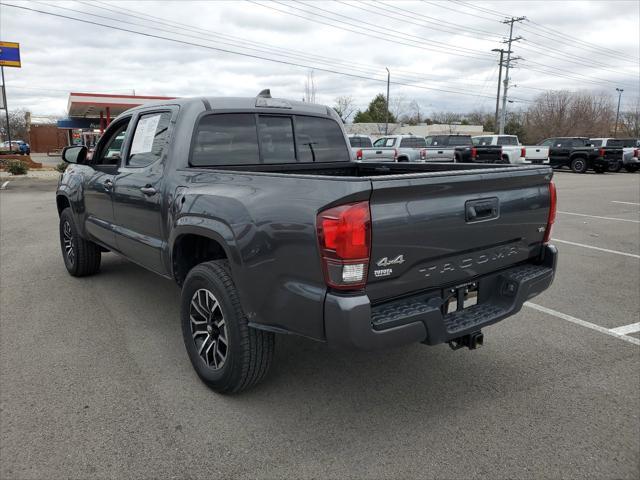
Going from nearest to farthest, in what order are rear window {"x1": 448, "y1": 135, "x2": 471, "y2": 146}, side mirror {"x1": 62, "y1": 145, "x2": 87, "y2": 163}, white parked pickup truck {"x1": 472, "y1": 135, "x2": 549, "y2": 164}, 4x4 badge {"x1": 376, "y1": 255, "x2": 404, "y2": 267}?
4x4 badge {"x1": 376, "y1": 255, "x2": 404, "y2": 267} < side mirror {"x1": 62, "y1": 145, "x2": 87, "y2": 163} < white parked pickup truck {"x1": 472, "y1": 135, "x2": 549, "y2": 164} < rear window {"x1": 448, "y1": 135, "x2": 471, "y2": 146}

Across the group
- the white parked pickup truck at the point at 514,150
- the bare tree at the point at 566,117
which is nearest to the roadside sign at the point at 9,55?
the white parked pickup truck at the point at 514,150

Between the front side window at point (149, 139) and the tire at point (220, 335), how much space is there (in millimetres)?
1269

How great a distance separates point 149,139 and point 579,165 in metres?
27.9

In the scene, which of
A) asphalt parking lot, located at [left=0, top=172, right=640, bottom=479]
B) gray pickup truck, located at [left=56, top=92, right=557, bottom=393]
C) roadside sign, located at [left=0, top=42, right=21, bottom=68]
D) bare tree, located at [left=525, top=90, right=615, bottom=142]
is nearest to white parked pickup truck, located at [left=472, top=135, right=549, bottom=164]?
asphalt parking lot, located at [left=0, top=172, right=640, bottom=479]

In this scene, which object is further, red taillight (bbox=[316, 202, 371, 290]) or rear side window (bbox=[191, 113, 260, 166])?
rear side window (bbox=[191, 113, 260, 166])

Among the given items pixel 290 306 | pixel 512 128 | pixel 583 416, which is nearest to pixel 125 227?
pixel 290 306

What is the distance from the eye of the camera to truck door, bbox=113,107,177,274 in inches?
155

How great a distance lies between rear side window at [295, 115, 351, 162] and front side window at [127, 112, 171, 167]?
1.13 metres

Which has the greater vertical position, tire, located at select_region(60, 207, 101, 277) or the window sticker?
the window sticker

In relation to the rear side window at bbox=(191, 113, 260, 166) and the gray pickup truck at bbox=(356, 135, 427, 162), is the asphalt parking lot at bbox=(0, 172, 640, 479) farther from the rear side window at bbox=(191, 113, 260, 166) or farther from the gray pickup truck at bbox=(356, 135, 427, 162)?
the gray pickup truck at bbox=(356, 135, 427, 162)

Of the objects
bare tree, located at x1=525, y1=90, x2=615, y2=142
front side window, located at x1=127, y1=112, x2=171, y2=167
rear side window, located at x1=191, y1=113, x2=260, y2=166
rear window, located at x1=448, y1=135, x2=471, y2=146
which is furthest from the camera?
bare tree, located at x1=525, y1=90, x2=615, y2=142

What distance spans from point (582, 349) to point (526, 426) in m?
1.46

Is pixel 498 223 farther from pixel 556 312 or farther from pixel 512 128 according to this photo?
pixel 512 128

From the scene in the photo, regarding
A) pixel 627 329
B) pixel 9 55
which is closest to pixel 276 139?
pixel 627 329
